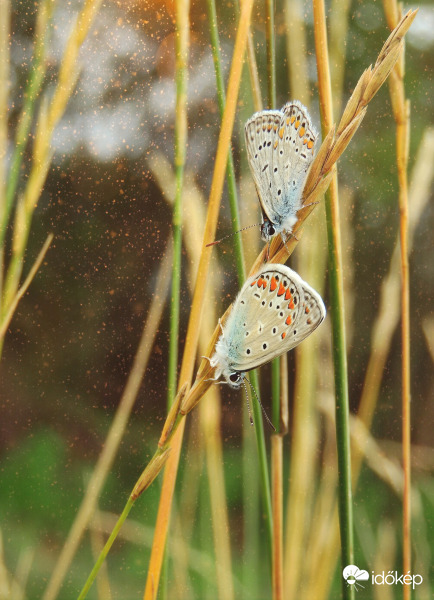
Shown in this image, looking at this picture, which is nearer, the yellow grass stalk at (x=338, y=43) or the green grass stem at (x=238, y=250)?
the green grass stem at (x=238, y=250)

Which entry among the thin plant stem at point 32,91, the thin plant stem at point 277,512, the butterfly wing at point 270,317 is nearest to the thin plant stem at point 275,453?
the thin plant stem at point 277,512

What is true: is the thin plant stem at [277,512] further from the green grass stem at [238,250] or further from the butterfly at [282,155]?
the butterfly at [282,155]

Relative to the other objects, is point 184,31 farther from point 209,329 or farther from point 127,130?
point 209,329

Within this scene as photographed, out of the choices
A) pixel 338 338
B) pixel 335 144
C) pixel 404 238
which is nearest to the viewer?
pixel 335 144

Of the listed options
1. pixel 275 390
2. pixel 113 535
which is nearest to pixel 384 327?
pixel 275 390

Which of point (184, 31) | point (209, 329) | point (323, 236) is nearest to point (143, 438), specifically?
point (209, 329)

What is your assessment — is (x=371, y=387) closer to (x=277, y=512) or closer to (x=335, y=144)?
(x=277, y=512)
